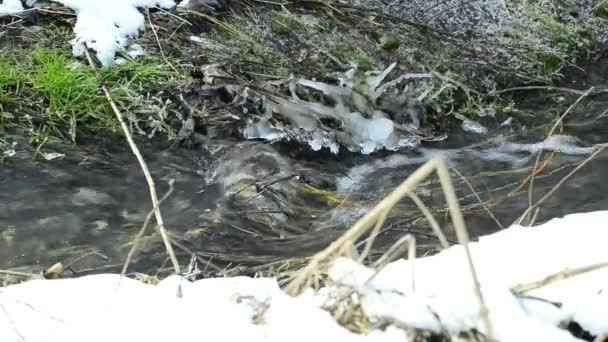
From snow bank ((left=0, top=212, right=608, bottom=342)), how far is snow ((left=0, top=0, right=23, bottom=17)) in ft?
9.41

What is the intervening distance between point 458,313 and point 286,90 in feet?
9.24

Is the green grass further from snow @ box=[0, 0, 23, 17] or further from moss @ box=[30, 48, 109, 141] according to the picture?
snow @ box=[0, 0, 23, 17]

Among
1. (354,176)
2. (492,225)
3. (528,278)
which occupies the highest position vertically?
(528,278)

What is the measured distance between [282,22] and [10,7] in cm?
159

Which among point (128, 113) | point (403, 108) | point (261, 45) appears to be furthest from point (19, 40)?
point (403, 108)

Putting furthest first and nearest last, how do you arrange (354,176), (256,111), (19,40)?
(19,40), (256,111), (354,176)

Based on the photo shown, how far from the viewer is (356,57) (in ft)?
14.8

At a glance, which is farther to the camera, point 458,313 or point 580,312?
point 580,312

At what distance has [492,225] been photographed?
3008 millimetres

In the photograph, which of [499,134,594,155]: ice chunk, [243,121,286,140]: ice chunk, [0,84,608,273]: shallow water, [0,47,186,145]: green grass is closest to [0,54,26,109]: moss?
[0,47,186,145]: green grass

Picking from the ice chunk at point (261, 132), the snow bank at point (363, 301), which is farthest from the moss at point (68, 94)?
the snow bank at point (363, 301)

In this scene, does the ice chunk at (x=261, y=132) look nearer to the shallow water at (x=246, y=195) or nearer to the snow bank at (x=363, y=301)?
the shallow water at (x=246, y=195)

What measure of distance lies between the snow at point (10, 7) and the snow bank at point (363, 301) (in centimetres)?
287

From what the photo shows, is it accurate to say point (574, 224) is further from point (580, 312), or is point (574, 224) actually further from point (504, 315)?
point (504, 315)
